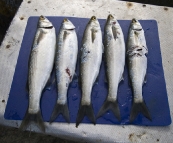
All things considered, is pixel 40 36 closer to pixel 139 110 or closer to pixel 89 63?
pixel 89 63

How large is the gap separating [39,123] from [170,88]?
1150mm

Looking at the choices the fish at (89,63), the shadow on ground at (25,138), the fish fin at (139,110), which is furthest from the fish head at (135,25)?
the shadow on ground at (25,138)

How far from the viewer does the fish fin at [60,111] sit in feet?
6.20

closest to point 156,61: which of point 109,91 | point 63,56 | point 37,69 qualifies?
point 109,91

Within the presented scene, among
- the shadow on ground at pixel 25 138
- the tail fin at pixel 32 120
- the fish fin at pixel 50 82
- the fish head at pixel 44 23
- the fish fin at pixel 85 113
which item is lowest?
the shadow on ground at pixel 25 138

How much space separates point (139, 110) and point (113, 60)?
48cm

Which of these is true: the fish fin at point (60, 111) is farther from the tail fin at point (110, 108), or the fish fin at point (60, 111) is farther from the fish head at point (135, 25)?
the fish head at point (135, 25)

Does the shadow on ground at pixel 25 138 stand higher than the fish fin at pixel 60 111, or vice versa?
the fish fin at pixel 60 111

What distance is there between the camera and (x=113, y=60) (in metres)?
2.07

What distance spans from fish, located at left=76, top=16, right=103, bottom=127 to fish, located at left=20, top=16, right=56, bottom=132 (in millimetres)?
289

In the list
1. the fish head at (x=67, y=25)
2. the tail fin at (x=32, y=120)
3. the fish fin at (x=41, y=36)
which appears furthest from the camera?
the fish head at (x=67, y=25)

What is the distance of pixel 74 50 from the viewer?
85.0 inches

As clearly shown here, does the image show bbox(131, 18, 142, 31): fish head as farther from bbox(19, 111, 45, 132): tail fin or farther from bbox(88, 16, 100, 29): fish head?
bbox(19, 111, 45, 132): tail fin

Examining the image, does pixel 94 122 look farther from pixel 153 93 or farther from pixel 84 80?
pixel 153 93
